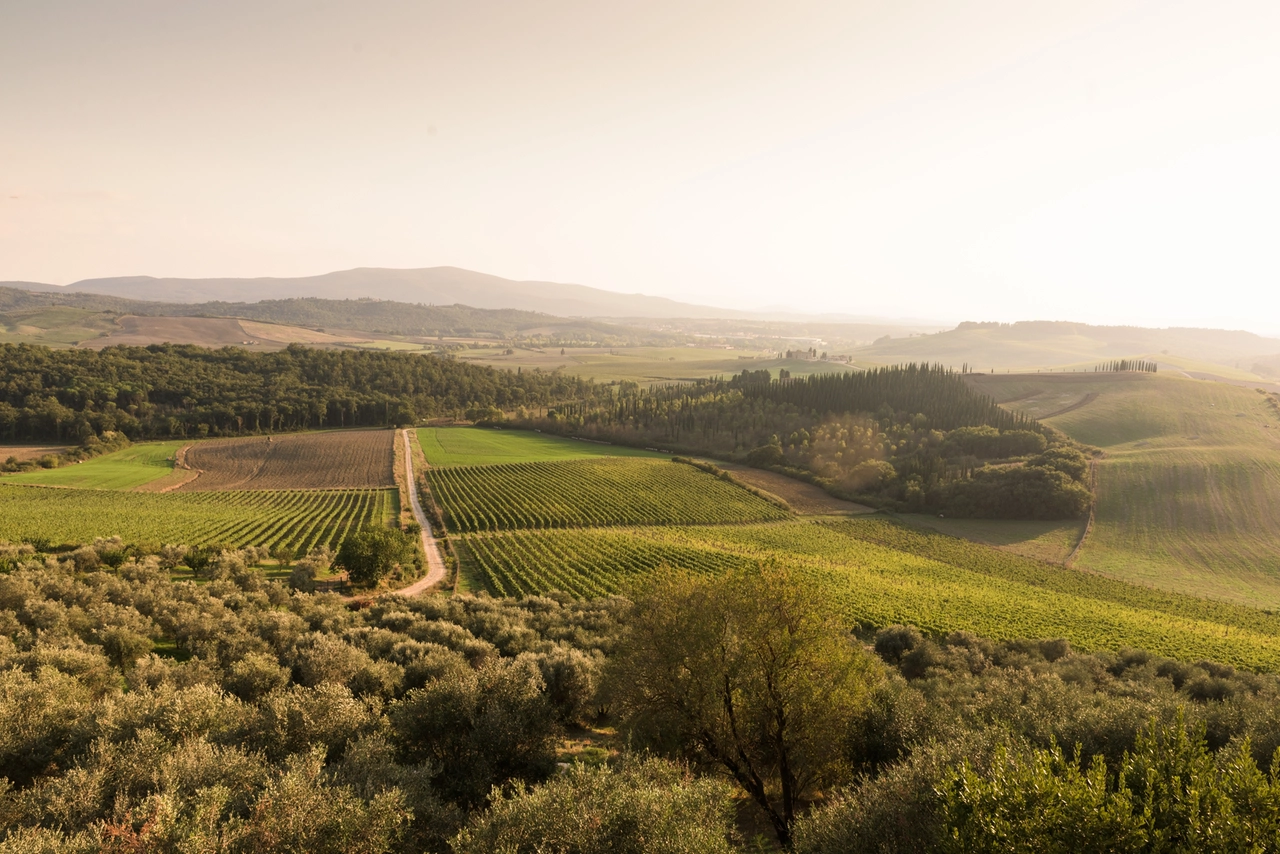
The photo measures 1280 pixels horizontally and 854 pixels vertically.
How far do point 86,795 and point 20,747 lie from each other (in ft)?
19.1

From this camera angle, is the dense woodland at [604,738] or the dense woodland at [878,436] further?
the dense woodland at [878,436]

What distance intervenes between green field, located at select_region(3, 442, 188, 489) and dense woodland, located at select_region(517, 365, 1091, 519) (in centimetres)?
6886

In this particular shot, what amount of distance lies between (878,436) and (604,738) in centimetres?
10185

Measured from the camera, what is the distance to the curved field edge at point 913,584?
141 feet


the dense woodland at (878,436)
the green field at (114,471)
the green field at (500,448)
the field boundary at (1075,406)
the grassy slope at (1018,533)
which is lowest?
the green field at (114,471)

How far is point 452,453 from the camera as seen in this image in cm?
11175

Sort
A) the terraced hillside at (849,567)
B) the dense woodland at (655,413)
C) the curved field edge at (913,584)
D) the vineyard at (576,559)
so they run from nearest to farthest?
1. the curved field edge at (913,584)
2. the terraced hillside at (849,567)
3. the vineyard at (576,559)
4. the dense woodland at (655,413)

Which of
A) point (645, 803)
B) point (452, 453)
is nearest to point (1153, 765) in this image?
point (645, 803)

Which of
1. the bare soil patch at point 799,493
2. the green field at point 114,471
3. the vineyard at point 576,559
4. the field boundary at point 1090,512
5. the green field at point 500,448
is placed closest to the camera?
the vineyard at point 576,559

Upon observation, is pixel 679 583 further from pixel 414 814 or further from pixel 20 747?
pixel 20 747

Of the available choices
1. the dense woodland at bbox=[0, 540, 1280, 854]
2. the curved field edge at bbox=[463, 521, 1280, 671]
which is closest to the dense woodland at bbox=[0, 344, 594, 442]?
the curved field edge at bbox=[463, 521, 1280, 671]

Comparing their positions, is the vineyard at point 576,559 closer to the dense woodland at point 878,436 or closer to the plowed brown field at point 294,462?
the plowed brown field at point 294,462

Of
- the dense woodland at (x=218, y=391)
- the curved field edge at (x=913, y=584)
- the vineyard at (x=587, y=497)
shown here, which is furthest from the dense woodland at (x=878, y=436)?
the dense woodland at (x=218, y=391)

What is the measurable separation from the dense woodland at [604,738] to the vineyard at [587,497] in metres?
41.2
